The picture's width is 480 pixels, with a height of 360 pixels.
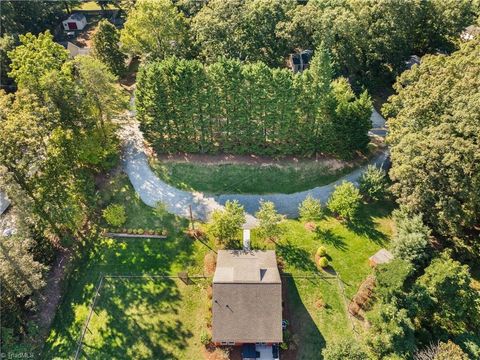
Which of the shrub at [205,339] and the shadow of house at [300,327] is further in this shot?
the shrub at [205,339]

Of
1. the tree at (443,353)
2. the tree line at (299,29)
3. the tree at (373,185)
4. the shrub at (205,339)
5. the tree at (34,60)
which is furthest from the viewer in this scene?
the tree line at (299,29)

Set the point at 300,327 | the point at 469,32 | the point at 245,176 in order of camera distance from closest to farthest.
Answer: the point at 300,327 < the point at 245,176 < the point at 469,32

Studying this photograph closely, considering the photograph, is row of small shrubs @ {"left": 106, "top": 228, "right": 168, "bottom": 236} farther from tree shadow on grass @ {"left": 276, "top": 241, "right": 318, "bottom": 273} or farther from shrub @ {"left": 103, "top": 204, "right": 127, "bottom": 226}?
tree shadow on grass @ {"left": 276, "top": 241, "right": 318, "bottom": 273}

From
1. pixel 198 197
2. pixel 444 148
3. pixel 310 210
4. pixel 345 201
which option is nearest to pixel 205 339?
pixel 310 210

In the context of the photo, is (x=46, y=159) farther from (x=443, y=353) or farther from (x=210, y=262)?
(x=443, y=353)

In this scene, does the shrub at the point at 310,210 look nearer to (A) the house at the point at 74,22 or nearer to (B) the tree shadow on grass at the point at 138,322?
(B) the tree shadow on grass at the point at 138,322

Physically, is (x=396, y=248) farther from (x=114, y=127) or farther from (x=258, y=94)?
(x=114, y=127)

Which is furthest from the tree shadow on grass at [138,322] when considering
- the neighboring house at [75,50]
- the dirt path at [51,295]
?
the neighboring house at [75,50]
